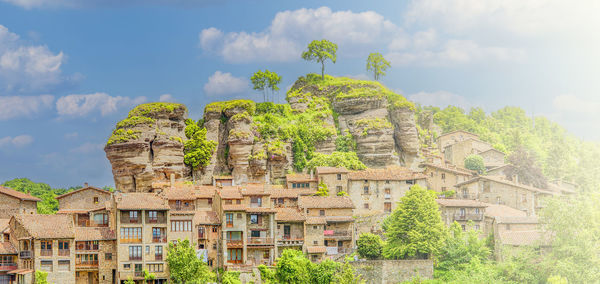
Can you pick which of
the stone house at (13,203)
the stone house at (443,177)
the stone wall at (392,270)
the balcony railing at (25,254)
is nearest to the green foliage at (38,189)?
the stone house at (13,203)

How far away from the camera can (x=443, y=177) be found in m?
85.6

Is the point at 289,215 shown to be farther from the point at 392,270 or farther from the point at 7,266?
the point at 7,266

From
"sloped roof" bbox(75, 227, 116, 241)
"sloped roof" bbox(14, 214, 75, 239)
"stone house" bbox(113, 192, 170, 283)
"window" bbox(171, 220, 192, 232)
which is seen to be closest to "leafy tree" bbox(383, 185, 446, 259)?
"window" bbox(171, 220, 192, 232)

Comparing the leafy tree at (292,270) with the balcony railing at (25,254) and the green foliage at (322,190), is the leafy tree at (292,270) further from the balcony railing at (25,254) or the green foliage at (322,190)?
the balcony railing at (25,254)

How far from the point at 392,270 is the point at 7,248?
32612 mm

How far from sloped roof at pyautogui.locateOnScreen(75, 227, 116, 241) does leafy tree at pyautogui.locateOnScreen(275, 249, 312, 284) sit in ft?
48.2

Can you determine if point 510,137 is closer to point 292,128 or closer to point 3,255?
point 292,128

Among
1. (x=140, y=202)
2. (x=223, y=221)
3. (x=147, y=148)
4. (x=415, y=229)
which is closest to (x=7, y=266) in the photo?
(x=140, y=202)

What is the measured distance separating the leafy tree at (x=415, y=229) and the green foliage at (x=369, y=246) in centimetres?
68

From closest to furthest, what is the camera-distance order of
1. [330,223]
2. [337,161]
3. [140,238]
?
[140,238] < [330,223] < [337,161]

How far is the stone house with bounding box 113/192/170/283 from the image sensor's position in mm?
62750

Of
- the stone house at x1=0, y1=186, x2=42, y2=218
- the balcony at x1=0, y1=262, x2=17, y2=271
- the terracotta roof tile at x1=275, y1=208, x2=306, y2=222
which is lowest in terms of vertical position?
the balcony at x1=0, y1=262, x2=17, y2=271

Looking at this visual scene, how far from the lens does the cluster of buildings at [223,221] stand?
205 ft

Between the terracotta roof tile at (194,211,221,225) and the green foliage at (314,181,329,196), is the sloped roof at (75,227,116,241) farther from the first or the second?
the green foliage at (314,181,329,196)
